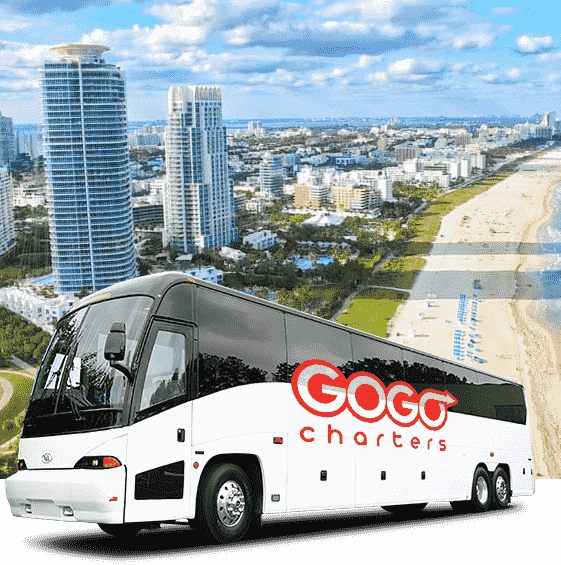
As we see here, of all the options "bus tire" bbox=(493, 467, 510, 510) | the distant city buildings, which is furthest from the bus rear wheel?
the distant city buildings

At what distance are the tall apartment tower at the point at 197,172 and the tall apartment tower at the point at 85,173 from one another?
134cm

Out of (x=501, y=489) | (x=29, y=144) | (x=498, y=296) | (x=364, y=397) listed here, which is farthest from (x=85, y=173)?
(x=364, y=397)

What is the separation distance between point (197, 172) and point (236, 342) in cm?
1436

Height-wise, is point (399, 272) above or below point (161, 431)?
below

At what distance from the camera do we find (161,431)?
10.6ft

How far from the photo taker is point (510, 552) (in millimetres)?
3703

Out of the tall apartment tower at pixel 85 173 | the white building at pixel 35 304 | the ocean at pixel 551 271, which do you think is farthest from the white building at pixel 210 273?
the ocean at pixel 551 271

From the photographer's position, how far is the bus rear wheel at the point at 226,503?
3.38 metres

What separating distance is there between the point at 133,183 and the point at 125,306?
13415 millimetres

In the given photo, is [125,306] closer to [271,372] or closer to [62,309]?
[271,372]

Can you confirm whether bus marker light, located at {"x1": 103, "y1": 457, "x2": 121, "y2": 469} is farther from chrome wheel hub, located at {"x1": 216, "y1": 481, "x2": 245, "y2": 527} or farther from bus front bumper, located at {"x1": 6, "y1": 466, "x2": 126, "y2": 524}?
chrome wheel hub, located at {"x1": 216, "y1": 481, "x2": 245, "y2": 527}

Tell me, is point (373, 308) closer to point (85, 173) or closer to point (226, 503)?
point (85, 173)

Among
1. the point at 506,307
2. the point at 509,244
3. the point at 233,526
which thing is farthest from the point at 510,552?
the point at 509,244

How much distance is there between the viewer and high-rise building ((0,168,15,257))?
15.4 m
